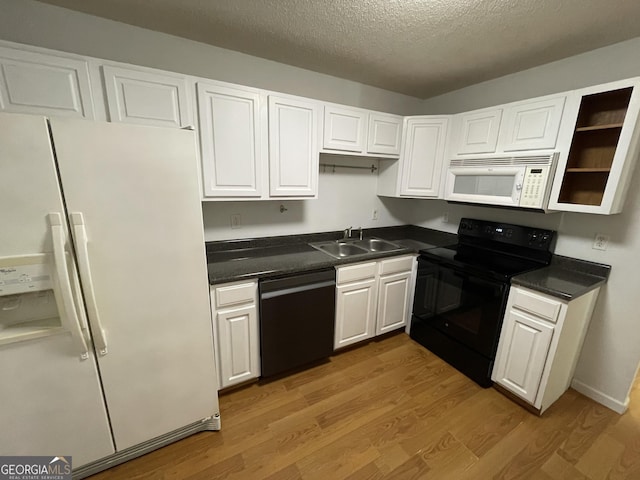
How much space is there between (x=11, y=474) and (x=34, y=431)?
8.0 inches

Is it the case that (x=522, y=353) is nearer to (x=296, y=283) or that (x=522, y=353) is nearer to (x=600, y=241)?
(x=600, y=241)

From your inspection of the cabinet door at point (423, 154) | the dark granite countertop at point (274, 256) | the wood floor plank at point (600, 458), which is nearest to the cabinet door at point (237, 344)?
the dark granite countertop at point (274, 256)

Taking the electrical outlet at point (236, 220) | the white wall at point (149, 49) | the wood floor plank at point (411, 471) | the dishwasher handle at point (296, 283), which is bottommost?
the wood floor plank at point (411, 471)

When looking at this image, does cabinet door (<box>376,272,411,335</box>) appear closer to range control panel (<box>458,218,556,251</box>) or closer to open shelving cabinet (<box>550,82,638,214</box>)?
range control panel (<box>458,218,556,251</box>)

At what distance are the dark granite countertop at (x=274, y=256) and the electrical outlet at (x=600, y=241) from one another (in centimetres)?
104

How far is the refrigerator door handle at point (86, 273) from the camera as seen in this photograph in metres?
1.08

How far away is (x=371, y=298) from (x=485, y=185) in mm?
1330

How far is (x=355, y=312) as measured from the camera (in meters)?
2.25

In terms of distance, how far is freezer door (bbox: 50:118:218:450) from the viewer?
109 cm

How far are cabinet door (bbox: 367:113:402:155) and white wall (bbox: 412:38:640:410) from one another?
994 mm

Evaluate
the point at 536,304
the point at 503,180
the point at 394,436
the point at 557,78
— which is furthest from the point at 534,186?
the point at 394,436

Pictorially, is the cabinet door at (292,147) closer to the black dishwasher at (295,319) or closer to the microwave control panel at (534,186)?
the black dishwasher at (295,319)

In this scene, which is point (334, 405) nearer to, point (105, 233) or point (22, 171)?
point (105, 233)

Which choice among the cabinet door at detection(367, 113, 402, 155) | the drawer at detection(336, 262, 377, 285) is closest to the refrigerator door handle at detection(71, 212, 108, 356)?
the drawer at detection(336, 262, 377, 285)
